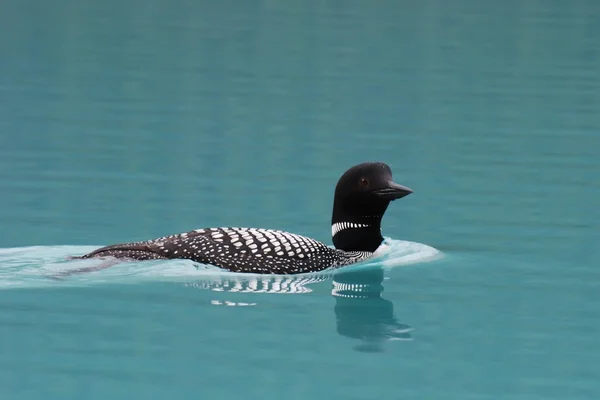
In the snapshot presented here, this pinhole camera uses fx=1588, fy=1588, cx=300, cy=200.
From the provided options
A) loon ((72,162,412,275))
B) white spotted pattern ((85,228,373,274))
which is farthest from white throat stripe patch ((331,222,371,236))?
white spotted pattern ((85,228,373,274))

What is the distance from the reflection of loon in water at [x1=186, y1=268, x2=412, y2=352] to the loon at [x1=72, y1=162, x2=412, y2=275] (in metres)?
0.10

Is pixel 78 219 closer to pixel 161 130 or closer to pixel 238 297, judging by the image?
pixel 238 297

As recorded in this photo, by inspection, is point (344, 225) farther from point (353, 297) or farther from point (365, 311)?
point (365, 311)

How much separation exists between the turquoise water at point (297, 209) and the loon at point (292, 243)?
108 mm

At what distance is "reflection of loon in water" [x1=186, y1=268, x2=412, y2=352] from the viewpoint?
8445 mm

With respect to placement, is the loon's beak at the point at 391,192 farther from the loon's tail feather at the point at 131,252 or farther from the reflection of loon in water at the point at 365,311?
the loon's tail feather at the point at 131,252

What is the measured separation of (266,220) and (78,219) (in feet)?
4.47

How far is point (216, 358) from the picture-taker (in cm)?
779

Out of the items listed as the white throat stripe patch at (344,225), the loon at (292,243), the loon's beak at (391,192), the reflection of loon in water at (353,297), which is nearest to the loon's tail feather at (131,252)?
the loon at (292,243)

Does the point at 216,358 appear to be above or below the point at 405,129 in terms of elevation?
below

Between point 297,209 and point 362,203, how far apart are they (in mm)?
1913


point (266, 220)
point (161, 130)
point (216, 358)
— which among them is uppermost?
point (161, 130)

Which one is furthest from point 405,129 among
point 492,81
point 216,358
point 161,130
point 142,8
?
point 142,8

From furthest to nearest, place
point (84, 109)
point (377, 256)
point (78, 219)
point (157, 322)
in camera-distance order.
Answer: point (84, 109) < point (78, 219) < point (377, 256) < point (157, 322)
